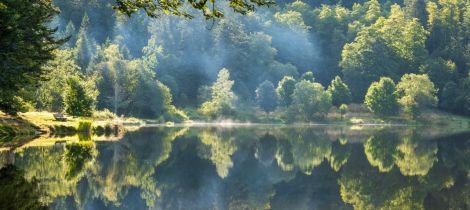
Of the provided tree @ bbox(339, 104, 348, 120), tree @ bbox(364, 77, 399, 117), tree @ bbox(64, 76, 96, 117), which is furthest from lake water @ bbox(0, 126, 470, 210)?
tree @ bbox(339, 104, 348, 120)

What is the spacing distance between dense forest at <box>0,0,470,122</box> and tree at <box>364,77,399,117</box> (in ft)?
0.74

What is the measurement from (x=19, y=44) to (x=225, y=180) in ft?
60.8

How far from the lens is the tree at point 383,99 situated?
5207 inches

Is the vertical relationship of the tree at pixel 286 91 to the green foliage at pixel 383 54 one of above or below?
below

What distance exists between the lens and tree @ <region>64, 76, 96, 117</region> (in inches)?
2662

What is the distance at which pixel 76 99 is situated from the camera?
2694 inches

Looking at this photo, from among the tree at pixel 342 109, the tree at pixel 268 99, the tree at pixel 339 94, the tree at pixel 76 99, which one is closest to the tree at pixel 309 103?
the tree at pixel 342 109

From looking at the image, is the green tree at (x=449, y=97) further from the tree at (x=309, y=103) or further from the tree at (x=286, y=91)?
the tree at (x=286, y=91)

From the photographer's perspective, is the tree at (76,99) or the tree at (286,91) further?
the tree at (286,91)

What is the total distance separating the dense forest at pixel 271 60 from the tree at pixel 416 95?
22 centimetres

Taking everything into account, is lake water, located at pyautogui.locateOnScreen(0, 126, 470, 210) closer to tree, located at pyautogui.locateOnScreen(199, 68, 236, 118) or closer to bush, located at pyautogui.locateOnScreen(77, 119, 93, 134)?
bush, located at pyautogui.locateOnScreen(77, 119, 93, 134)

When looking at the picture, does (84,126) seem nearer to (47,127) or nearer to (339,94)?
(47,127)

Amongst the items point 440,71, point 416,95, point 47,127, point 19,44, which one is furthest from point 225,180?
point 440,71

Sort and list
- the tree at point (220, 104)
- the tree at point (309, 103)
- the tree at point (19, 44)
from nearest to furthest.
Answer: the tree at point (19, 44) → the tree at point (220, 104) → the tree at point (309, 103)
